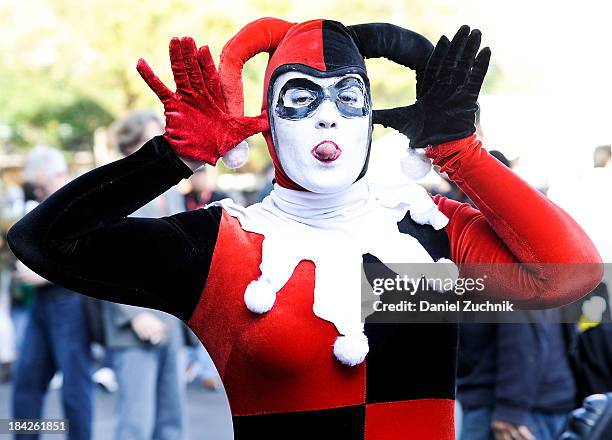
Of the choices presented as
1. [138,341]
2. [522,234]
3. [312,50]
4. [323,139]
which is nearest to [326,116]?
[323,139]

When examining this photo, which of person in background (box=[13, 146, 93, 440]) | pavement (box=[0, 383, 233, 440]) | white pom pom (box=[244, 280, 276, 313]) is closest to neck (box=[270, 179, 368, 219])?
white pom pom (box=[244, 280, 276, 313])

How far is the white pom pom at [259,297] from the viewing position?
2266 mm

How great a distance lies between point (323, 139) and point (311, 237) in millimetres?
234

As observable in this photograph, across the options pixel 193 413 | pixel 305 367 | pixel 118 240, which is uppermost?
pixel 193 413

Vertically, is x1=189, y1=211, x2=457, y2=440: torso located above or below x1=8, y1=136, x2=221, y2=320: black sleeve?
below

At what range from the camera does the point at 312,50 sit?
236 cm

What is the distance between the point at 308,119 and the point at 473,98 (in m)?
0.37

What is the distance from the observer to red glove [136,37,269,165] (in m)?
2.23

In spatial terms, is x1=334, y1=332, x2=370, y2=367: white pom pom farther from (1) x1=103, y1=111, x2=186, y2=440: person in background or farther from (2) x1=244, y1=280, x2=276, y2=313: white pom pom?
(1) x1=103, y1=111, x2=186, y2=440: person in background

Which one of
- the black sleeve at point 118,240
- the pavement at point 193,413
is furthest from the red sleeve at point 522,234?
the pavement at point 193,413

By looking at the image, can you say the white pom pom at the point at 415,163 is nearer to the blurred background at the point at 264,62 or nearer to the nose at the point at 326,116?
the nose at the point at 326,116

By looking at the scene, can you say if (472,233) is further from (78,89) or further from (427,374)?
(78,89)

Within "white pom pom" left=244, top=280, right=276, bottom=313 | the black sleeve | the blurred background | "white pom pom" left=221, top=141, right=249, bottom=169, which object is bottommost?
"white pom pom" left=244, top=280, right=276, bottom=313

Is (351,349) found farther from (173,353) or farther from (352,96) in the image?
(173,353)
